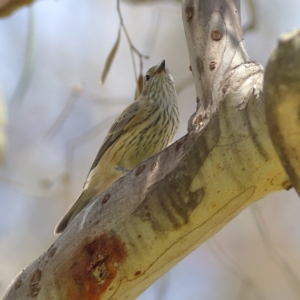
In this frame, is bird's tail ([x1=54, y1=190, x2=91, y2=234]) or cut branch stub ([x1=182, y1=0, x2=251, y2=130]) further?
bird's tail ([x1=54, y1=190, x2=91, y2=234])

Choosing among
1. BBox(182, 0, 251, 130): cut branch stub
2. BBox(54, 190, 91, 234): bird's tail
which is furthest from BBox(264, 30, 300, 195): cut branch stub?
BBox(54, 190, 91, 234): bird's tail

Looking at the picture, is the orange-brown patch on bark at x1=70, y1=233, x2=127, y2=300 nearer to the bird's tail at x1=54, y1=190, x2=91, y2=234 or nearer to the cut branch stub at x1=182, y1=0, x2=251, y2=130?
the cut branch stub at x1=182, y1=0, x2=251, y2=130

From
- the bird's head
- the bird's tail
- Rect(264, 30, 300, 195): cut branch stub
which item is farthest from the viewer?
the bird's head

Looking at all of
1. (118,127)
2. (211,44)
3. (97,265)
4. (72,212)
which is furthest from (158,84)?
(97,265)

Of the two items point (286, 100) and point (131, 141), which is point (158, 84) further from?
point (286, 100)

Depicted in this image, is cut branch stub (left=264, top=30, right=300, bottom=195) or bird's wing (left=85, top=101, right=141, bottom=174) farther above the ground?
bird's wing (left=85, top=101, right=141, bottom=174)

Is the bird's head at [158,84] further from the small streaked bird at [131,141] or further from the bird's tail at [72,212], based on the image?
the bird's tail at [72,212]

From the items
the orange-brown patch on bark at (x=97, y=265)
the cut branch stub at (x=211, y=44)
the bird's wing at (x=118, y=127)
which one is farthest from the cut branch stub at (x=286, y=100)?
the bird's wing at (x=118, y=127)

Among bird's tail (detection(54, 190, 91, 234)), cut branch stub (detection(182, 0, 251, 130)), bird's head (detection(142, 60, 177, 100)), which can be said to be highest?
bird's head (detection(142, 60, 177, 100))
